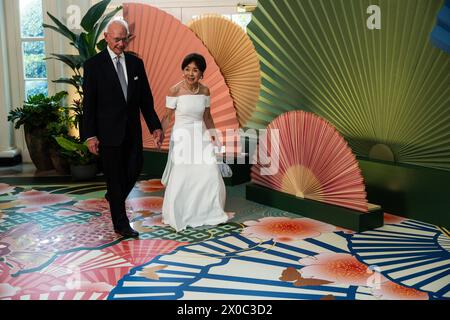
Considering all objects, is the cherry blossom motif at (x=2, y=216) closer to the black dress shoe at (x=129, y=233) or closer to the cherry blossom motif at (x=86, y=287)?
the black dress shoe at (x=129, y=233)

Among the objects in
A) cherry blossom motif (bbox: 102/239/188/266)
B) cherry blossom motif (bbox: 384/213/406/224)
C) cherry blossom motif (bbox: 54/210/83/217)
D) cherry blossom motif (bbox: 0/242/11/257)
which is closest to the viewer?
cherry blossom motif (bbox: 102/239/188/266)

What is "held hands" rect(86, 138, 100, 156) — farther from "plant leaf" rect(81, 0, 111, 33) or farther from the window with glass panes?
the window with glass panes

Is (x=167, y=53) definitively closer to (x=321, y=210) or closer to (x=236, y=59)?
(x=236, y=59)

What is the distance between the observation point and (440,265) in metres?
3.25

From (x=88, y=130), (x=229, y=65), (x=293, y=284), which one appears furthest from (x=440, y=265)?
(x=229, y=65)

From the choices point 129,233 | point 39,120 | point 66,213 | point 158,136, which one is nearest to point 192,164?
point 158,136

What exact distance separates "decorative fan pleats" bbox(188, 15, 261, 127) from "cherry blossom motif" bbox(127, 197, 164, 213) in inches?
45.7

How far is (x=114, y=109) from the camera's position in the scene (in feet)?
11.6

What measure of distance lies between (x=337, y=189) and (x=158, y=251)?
139 centimetres

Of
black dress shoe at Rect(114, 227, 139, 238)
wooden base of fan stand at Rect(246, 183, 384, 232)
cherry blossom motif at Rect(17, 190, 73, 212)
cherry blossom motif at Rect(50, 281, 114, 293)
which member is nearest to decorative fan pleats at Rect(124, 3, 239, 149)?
wooden base of fan stand at Rect(246, 183, 384, 232)

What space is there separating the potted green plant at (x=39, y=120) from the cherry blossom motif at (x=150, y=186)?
1.19 metres

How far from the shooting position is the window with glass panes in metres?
6.15

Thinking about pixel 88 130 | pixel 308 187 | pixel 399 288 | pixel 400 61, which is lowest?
pixel 399 288

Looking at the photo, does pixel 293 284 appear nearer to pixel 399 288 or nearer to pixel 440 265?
pixel 399 288
